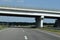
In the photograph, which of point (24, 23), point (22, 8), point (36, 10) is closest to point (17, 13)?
point (22, 8)

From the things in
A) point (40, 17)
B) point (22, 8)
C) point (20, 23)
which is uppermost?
point (22, 8)

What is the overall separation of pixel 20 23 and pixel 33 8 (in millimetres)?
62077

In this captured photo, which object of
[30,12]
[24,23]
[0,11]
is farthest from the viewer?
[24,23]

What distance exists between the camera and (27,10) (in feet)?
225

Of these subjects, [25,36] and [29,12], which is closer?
[25,36]

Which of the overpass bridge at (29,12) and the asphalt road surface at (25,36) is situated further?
the overpass bridge at (29,12)

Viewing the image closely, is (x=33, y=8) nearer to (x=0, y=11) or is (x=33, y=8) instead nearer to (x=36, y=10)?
(x=36, y=10)

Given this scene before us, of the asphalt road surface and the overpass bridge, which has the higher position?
the asphalt road surface

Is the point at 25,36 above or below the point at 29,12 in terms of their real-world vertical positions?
above

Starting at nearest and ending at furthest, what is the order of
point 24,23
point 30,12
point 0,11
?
point 0,11 → point 30,12 → point 24,23

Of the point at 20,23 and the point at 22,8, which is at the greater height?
the point at 22,8

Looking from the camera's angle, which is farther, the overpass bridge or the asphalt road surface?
the overpass bridge

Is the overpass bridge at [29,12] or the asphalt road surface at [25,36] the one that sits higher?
the asphalt road surface at [25,36]

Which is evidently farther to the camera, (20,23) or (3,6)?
(20,23)
